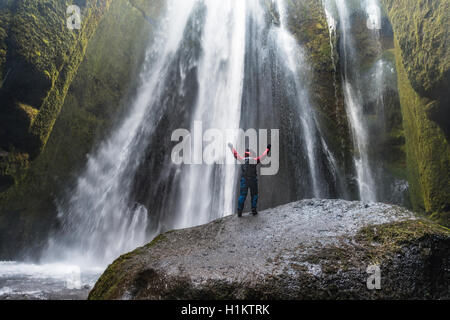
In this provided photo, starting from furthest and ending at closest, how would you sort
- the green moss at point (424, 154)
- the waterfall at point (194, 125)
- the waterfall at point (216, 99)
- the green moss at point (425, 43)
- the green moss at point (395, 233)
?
the waterfall at point (216, 99), the waterfall at point (194, 125), the green moss at point (424, 154), the green moss at point (425, 43), the green moss at point (395, 233)

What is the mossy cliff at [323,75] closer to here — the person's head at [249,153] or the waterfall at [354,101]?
the waterfall at [354,101]

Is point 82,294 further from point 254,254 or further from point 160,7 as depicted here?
point 160,7

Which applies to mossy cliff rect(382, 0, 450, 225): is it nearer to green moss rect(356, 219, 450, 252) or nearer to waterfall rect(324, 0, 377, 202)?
waterfall rect(324, 0, 377, 202)

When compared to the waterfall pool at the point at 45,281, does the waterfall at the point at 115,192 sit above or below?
above

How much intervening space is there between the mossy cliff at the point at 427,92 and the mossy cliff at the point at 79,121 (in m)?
9.02

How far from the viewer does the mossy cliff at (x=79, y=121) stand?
23.9 feet

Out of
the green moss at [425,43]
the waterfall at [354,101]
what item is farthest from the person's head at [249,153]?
the waterfall at [354,101]

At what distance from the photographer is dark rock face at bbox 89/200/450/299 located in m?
2.50

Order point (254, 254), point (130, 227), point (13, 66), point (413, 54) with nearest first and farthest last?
1. point (254, 254)
2. point (13, 66)
3. point (413, 54)
4. point (130, 227)

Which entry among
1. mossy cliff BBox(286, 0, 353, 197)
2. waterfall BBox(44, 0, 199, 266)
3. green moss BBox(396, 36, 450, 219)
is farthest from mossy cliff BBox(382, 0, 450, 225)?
waterfall BBox(44, 0, 199, 266)

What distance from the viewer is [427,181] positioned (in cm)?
842

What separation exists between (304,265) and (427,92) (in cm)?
737
